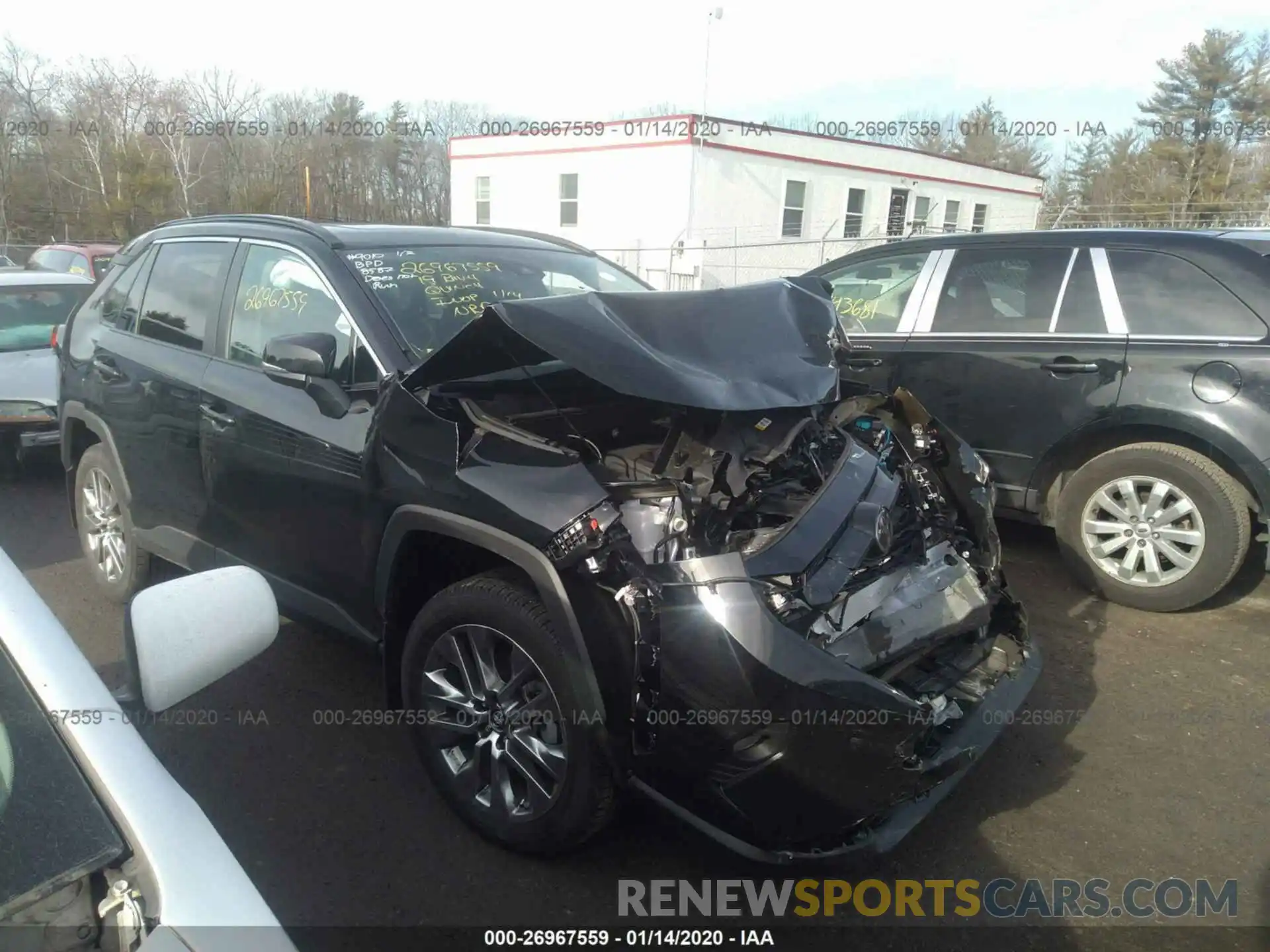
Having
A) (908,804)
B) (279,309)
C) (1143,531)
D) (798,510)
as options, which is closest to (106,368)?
(279,309)

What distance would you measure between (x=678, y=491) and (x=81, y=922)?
180cm

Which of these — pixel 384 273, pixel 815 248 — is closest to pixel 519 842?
pixel 384 273

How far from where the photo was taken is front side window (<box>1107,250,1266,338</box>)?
4.44 metres

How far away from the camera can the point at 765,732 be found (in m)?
2.24

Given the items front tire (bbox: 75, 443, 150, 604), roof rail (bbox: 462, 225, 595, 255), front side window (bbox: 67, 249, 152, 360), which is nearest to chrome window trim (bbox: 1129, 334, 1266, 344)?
roof rail (bbox: 462, 225, 595, 255)

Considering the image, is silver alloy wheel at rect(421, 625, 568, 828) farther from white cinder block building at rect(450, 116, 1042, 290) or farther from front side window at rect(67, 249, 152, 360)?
white cinder block building at rect(450, 116, 1042, 290)

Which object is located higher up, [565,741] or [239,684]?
[565,741]

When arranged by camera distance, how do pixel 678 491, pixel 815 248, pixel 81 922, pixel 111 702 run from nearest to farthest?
pixel 81 922
pixel 111 702
pixel 678 491
pixel 815 248

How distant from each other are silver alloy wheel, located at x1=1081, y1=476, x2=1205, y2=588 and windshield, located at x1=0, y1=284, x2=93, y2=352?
8333 millimetres

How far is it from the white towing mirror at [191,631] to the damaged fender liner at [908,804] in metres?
1.16

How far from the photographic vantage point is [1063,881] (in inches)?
109

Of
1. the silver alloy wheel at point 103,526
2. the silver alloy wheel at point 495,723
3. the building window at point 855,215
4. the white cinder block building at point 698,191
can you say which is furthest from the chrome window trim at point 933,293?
the building window at point 855,215

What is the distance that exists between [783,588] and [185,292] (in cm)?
339

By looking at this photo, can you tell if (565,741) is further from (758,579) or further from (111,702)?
(111,702)
